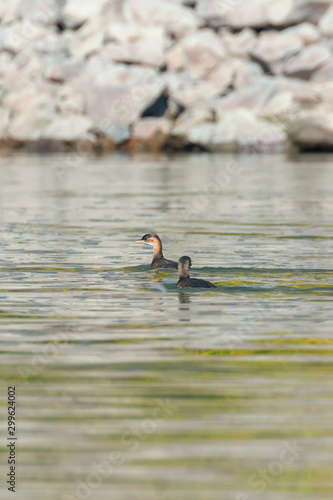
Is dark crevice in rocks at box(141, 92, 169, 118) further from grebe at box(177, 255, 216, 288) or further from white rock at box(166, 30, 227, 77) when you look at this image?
grebe at box(177, 255, 216, 288)

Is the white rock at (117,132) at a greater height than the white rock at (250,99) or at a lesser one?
lesser

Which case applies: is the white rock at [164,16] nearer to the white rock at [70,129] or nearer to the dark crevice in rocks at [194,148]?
the dark crevice in rocks at [194,148]

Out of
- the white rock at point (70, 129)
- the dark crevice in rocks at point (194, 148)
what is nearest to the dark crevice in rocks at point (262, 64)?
the dark crevice in rocks at point (194, 148)

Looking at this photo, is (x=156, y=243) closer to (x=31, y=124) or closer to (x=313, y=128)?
(x=313, y=128)

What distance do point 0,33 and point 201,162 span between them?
2655 cm

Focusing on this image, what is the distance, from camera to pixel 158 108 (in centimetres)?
5591

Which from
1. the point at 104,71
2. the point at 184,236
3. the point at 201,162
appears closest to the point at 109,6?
the point at 104,71

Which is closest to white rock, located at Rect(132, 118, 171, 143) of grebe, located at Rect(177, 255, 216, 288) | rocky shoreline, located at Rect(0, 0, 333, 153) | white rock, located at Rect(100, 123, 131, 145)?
rocky shoreline, located at Rect(0, 0, 333, 153)

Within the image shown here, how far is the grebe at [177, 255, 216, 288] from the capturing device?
12734 millimetres

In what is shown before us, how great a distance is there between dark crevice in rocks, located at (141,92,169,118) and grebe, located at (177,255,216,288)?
42.8 m

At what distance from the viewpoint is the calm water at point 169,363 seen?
6.50 m

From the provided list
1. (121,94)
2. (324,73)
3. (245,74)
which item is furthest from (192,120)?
(324,73)

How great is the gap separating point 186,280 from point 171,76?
46.3 m

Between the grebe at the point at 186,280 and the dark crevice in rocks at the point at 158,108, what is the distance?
4278cm
